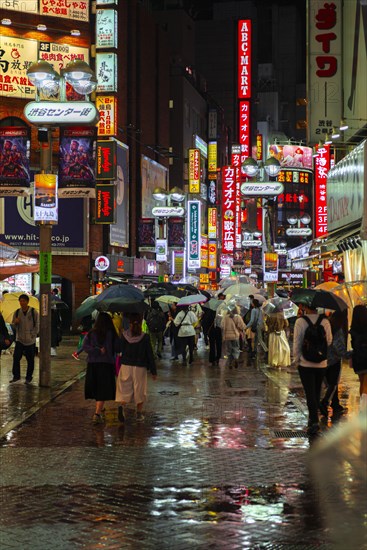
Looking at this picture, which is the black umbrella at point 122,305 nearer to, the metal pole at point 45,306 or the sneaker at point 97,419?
the sneaker at point 97,419

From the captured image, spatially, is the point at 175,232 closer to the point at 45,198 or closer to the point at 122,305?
the point at 45,198

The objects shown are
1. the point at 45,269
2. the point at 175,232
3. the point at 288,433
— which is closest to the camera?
the point at 288,433

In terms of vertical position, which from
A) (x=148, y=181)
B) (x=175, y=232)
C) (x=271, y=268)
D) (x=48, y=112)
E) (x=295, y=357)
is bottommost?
(x=295, y=357)

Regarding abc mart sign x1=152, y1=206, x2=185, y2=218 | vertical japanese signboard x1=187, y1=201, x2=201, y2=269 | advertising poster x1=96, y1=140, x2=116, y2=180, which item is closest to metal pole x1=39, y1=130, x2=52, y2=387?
advertising poster x1=96, y1=140, x2=116, y2=180

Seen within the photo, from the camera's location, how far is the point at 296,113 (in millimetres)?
150875

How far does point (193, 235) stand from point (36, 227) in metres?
22.3

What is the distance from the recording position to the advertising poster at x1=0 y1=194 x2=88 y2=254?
140ft

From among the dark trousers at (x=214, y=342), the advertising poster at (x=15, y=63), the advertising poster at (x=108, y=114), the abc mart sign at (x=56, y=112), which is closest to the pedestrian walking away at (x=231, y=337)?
the dark trousers at (x=214, y=342)

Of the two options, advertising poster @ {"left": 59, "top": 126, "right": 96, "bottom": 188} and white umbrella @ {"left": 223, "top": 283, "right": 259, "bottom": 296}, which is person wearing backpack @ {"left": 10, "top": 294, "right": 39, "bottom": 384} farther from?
white umbrella @ {"left": 223, "top": 283, "right": 259, "bottom": 296}

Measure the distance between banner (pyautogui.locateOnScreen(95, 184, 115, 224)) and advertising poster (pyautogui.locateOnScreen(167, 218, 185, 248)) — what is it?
12455mm

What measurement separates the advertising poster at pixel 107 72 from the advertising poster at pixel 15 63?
11.3ft

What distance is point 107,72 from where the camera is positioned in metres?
40.8

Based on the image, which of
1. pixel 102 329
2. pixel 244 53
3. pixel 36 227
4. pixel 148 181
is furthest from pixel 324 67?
pixel 244 53

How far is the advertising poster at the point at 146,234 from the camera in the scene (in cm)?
5056
